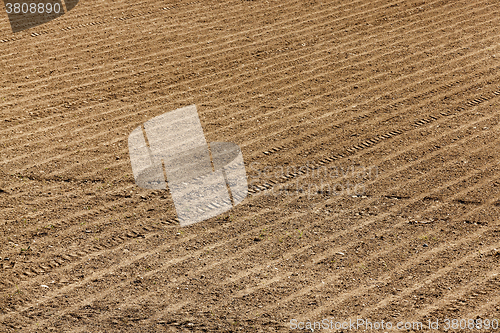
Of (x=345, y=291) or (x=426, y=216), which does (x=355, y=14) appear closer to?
(x=426, y=216)

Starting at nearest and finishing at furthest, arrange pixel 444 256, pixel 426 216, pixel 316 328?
pixel 316 328 → pixel 444 256 → pixel 426 216

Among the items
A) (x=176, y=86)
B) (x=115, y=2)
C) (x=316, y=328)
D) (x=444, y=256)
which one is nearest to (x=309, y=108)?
(x=176, y=86)

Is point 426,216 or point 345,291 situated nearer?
point 345,291

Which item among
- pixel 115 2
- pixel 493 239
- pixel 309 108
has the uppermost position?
pixel 115 2

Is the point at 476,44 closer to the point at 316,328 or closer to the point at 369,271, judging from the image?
the point at 369,271

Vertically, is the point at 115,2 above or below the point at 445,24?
above

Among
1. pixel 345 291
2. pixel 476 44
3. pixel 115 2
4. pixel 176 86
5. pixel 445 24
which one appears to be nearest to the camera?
pixel 345 291
